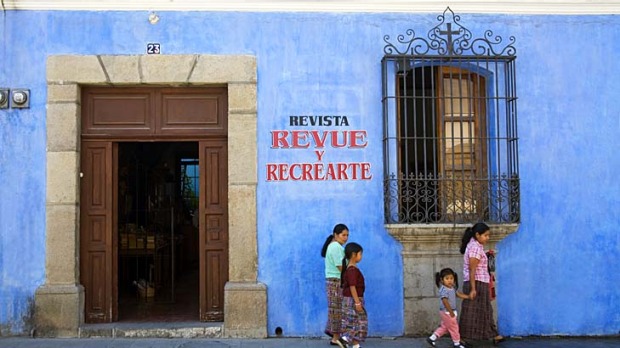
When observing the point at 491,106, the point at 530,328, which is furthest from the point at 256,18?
the point at 530,328

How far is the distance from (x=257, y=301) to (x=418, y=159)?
2.61m

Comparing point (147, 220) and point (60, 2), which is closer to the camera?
point (60, 2)

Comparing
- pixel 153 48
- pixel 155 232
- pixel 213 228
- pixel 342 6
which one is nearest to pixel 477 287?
pixel 213 228

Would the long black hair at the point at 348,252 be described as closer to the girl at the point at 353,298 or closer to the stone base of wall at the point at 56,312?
the girl at the point at 353,298

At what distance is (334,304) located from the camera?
7.02m

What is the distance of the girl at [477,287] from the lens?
6.91 meters

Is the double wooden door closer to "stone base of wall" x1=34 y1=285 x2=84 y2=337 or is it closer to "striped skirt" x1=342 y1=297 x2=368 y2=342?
"stone base of wall" x1=34 y1=285 x2=84 y2=337

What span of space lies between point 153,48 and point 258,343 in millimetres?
3681

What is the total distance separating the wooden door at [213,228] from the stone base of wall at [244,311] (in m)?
0.35

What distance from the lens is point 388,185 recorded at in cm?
755

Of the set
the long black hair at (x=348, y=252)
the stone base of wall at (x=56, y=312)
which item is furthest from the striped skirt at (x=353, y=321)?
the stone base of wall at (x=56, y=312)

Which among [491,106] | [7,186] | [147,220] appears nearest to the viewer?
[7,186]

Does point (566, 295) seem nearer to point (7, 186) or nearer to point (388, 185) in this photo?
point (388, 185)

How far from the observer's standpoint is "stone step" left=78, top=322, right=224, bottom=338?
7.37 meters
